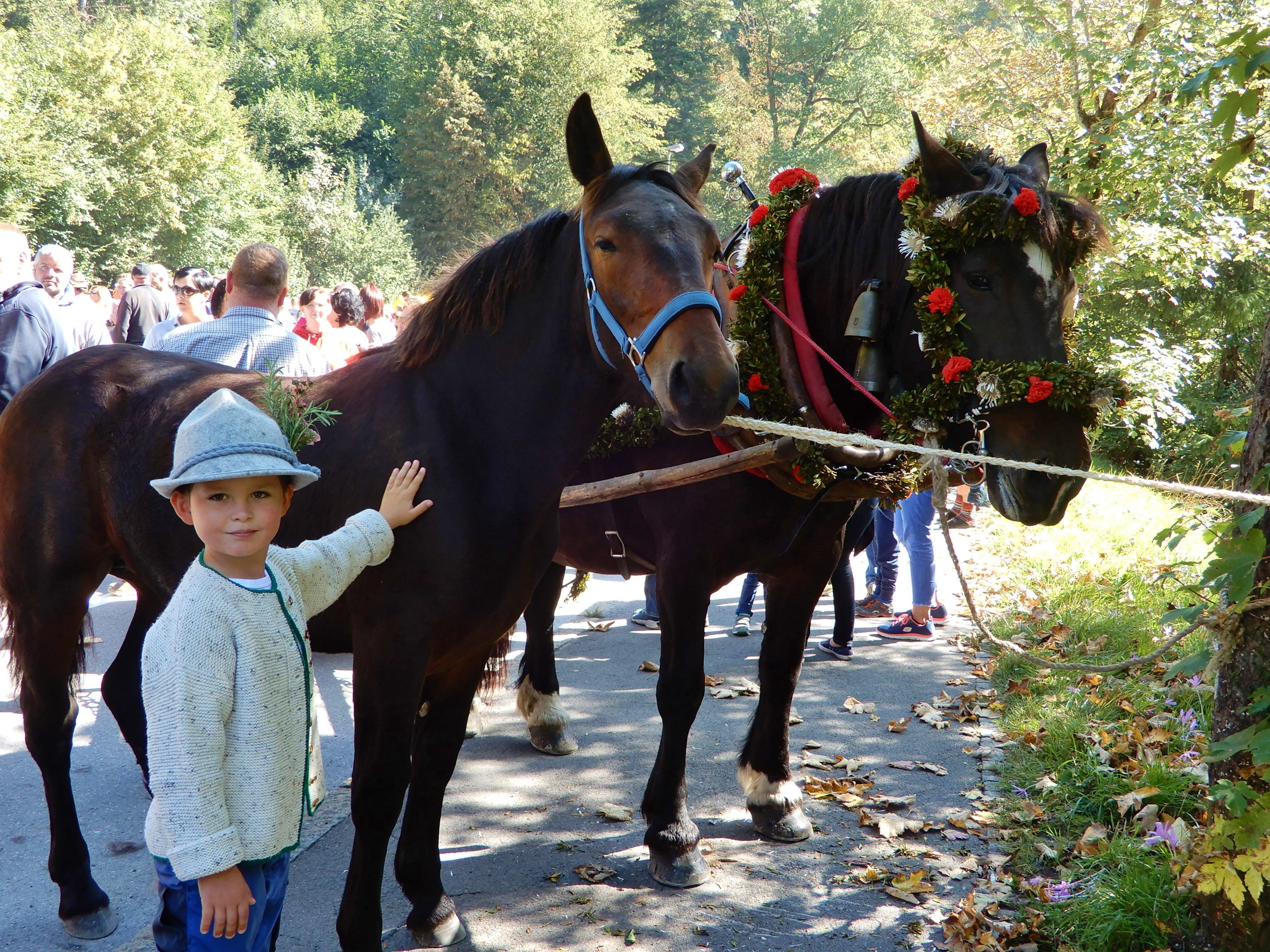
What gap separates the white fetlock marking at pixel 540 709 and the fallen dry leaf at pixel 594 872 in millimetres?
1090

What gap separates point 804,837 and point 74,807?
2648 mm

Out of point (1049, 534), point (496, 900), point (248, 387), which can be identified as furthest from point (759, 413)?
point (1049, 534)

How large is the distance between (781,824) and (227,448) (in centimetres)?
271

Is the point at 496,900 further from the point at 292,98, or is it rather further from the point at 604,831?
the point at 292,98

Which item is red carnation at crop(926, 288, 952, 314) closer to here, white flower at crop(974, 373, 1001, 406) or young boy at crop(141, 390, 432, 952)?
white flower at crop(974, 373, 1001, 406)

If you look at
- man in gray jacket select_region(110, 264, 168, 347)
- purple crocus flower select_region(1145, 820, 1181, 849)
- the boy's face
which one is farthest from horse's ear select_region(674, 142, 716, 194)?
man in gray jacket select_region(110, 264, 168, 347)

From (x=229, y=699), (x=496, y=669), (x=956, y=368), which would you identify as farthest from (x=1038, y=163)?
(x=229, y=699)

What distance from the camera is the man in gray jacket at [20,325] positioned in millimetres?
5188

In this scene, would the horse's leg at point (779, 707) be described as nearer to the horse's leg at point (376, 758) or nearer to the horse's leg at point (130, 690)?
the horse's leg at point (376, 758)

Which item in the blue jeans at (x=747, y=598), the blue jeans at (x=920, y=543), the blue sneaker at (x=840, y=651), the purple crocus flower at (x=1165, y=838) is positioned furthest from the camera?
the blue jeans at (x=747, y=598)

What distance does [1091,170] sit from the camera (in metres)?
10.2

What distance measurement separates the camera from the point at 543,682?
456 centimetres

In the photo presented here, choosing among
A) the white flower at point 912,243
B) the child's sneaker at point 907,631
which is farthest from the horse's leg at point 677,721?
the child's sneaker at point 907,631

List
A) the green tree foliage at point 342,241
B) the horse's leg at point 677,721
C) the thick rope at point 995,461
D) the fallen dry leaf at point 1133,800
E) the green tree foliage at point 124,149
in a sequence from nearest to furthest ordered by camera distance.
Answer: the thick rope at point 995,461
the horse's leg at point 677,721
the fallen dry leaf at point 1133,800
the green tree foliage at point 124,149
the green tree foliage at point 342,241
